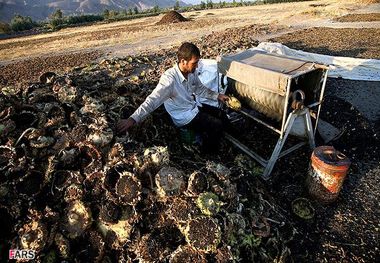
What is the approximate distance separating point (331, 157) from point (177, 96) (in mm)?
2106

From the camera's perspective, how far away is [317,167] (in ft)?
11.2

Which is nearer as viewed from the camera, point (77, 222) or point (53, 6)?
point (77, 222)

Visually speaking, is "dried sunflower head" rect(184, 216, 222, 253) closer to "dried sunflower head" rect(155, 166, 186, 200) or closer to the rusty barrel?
"dried sunflower head" rect(155, 166, 186, 200)

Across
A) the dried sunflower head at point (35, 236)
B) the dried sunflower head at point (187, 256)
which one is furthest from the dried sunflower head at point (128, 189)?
the dried sunflower head at point (35, 236)

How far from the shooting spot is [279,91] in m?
3.67

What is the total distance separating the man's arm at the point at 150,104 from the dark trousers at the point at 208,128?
0.58m

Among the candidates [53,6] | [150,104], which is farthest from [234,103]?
[53,6]

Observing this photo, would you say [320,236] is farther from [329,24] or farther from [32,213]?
[329,24]

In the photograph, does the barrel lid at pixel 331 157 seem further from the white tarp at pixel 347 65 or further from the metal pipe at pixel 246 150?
the white tarp at pixel 347 65

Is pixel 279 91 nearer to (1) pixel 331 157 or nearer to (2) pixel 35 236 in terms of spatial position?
(1) pixel 331 157

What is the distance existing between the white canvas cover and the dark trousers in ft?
2.52

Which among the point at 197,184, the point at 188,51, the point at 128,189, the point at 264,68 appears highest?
the point at 188,51

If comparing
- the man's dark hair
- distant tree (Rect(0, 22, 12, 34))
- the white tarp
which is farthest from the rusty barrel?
distant tree (Rect(0, 22, 12, 34))

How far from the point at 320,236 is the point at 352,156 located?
175cm
